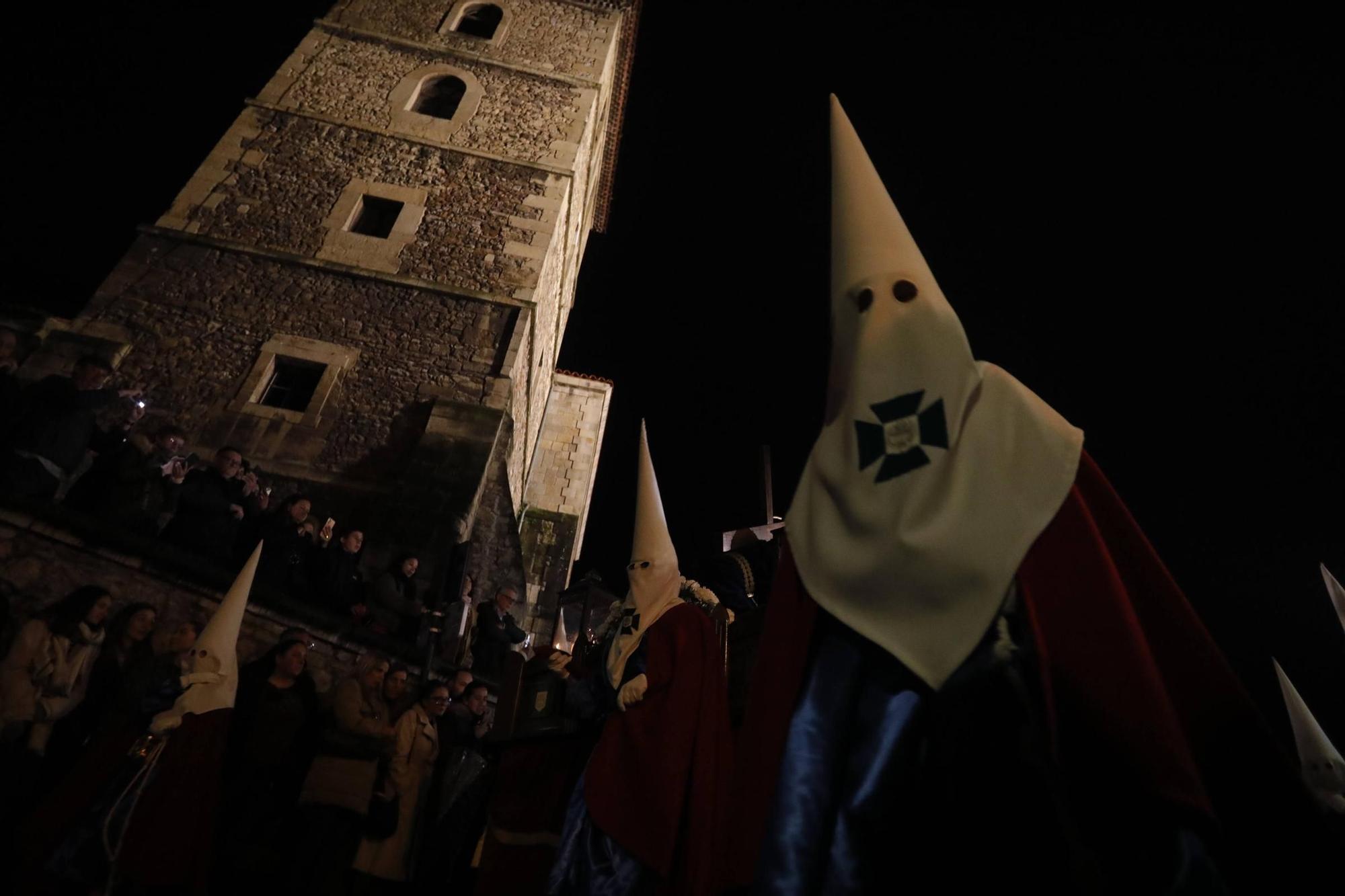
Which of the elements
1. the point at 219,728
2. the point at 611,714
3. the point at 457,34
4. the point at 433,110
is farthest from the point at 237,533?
the point at 457,34

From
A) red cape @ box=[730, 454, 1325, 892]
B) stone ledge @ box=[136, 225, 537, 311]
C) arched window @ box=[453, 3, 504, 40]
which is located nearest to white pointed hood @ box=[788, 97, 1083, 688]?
red cape @ box=[730, 454, 1325, 892]

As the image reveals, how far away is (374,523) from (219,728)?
4.51 m

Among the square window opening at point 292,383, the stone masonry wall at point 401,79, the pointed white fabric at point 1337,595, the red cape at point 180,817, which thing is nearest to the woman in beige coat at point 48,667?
the red cape at point 180,817

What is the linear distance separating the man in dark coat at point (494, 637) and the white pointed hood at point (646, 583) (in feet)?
14.2

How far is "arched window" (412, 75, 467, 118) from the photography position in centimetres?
1261

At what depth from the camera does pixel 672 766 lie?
7.45 ft

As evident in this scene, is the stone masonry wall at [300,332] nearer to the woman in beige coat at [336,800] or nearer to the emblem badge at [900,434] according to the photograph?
the woman in beige coat at [336,800]

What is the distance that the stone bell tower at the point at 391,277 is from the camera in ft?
28.0

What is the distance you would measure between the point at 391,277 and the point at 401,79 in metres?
5.16

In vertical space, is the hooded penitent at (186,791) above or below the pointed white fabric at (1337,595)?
below

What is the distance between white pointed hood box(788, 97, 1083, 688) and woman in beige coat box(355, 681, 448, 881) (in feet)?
11.9

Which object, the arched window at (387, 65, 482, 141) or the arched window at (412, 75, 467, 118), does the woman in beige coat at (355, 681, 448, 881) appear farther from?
the arched window at (412, 75, 467, 118)

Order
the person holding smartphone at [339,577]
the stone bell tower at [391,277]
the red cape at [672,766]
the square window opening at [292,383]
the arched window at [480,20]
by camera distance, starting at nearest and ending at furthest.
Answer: the red cape at [672,766] → the person holding smartphone at [339,577] → the stone bell tower at [391,277] → the square window opening at [292,383] → the arched window at [480,20]

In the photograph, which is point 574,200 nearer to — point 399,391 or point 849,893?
point 399,391
